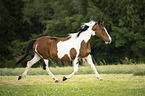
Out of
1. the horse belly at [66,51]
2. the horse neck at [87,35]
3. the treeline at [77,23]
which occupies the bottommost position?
the treeline at [77,23]

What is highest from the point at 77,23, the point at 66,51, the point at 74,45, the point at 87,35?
the point at 87,35

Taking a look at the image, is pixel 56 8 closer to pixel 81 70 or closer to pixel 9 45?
pixel 9 45

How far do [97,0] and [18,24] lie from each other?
12.4m

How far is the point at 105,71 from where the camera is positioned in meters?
13.7

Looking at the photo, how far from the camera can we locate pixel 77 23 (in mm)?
27906

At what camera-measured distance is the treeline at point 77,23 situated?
1072 inches

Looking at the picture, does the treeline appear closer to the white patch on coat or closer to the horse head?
the white patch on coat

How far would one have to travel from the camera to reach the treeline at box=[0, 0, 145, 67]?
27219mm

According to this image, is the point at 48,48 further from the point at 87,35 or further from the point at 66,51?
the point at 87,35

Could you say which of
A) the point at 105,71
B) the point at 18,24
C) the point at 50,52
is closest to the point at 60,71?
the point at 105,71

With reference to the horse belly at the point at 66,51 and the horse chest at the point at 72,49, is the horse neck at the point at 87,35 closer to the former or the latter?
the horse chest at the point at 72,49

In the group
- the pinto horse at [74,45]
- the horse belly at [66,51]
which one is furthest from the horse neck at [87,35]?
the horse belly at [66,51]

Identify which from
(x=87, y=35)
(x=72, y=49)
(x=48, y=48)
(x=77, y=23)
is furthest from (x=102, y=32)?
(x=77, y=23)

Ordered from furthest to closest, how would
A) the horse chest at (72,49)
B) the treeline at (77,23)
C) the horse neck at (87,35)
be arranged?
the treeline at (77,23) < the horse neck at (87,35) < the horse chest at (72,49)
